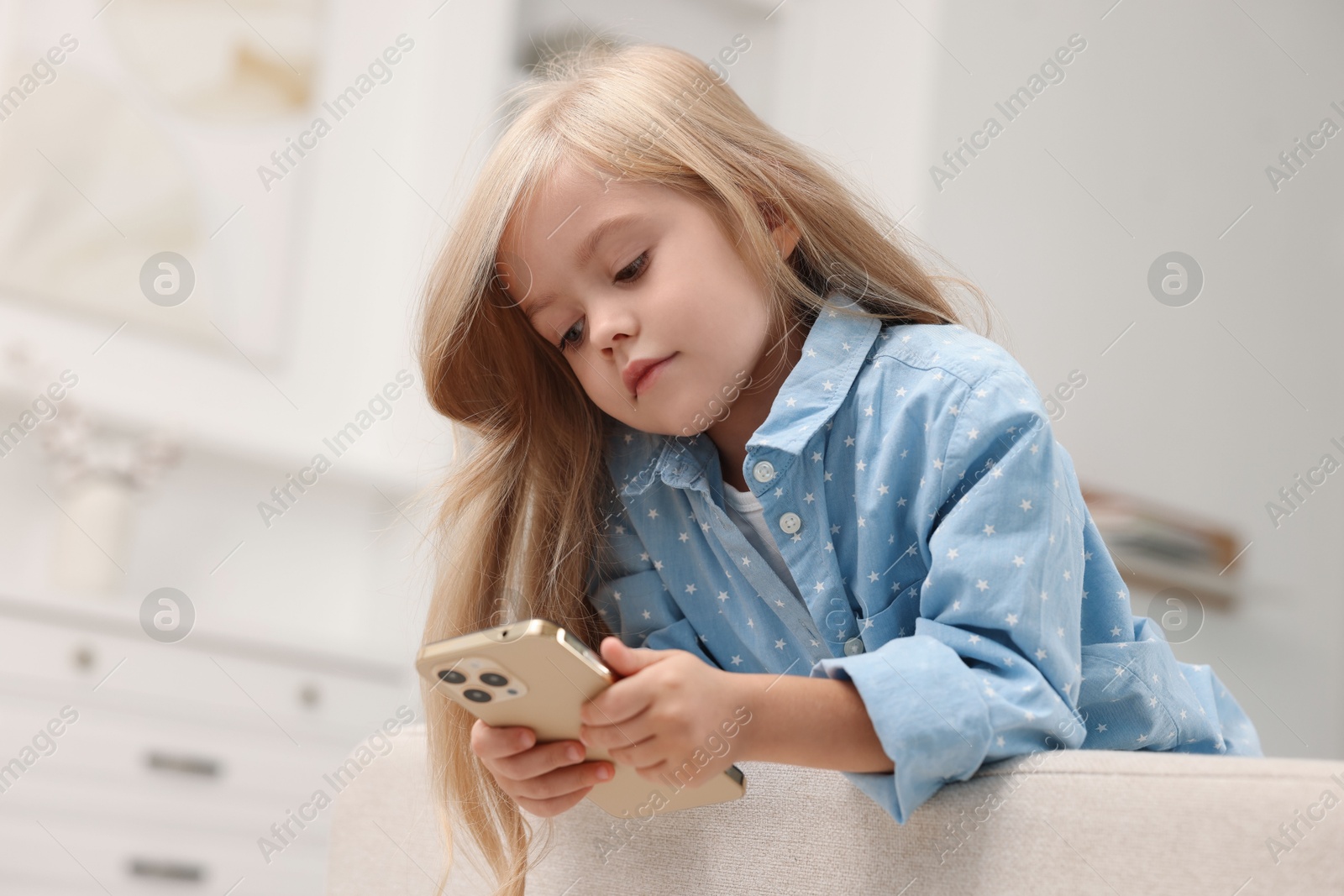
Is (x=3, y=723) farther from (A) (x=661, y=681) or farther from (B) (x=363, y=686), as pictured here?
(A) (x=661, y=681)

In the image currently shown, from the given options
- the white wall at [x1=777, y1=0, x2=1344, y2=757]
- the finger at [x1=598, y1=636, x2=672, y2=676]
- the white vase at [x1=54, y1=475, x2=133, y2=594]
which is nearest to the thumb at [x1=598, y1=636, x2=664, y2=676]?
the finger at [x1=598, y1=636, x2=672, y2=676]

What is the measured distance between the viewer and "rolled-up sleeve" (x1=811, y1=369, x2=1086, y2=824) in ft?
1.77

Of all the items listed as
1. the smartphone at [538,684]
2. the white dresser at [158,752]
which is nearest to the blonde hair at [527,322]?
the smartphone at [538,684]

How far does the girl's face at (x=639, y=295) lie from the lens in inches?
30.5

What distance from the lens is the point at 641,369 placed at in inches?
30.8

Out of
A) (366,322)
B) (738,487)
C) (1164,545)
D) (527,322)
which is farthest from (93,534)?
(1164,545)

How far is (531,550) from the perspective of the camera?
87cm

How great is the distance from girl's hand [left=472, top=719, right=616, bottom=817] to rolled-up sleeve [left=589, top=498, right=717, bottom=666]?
23cm

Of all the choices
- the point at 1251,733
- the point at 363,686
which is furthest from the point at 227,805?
the point at 1251,733

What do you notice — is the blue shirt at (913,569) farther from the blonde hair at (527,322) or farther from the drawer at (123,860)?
the drawer at (123,860)

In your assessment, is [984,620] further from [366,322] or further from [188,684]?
[366,322]

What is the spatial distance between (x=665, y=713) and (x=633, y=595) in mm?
339

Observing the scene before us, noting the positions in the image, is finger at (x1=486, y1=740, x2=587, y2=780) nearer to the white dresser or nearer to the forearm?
the forearm

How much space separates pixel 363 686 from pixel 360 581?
0.34 m
